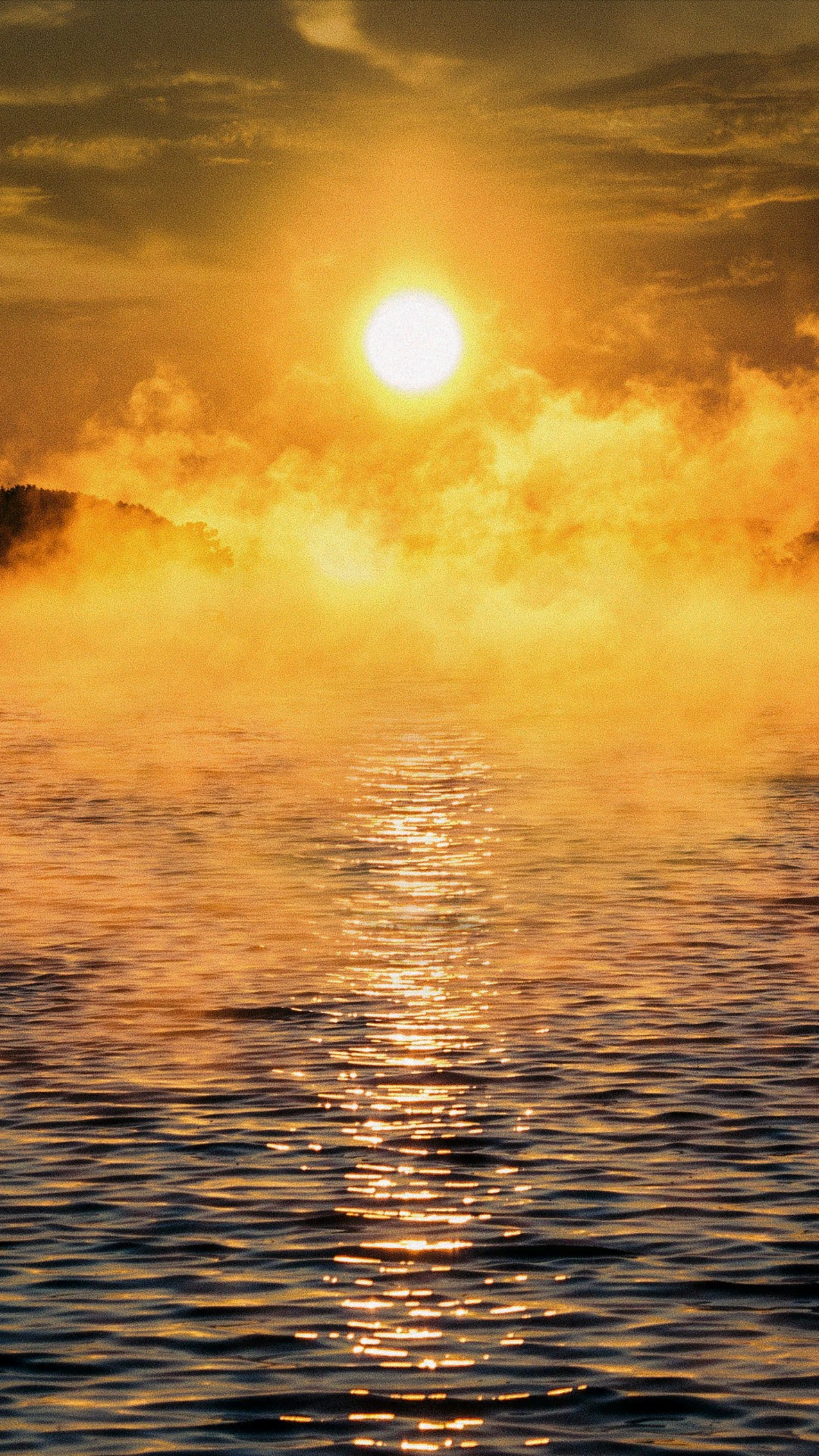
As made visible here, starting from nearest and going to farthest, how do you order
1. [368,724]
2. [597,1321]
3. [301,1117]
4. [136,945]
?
[597,1321] < [301,1117] < [136,945] < [368,724]

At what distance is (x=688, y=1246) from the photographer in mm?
15516

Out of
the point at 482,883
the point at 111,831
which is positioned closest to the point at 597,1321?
the point at 482,883

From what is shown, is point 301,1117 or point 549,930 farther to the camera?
point 549,930

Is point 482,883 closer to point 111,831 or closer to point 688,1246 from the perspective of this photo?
point 111,831

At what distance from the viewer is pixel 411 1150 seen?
18.5 metres

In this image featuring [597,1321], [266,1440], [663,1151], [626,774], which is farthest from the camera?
[626,774]

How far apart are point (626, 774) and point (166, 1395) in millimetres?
41164

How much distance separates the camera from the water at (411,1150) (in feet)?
42.5

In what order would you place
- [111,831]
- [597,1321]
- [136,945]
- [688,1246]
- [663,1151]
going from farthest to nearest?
[111,831], [136,945], [663,1151], [688,1246], [597,1321]

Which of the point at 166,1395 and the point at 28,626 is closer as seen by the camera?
the point at 166,1395

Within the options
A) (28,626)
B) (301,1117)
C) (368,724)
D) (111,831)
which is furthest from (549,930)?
(28,626)

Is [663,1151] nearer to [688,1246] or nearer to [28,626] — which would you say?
[688,1246]

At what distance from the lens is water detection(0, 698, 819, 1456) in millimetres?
12945

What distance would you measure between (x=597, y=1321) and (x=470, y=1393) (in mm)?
1433
